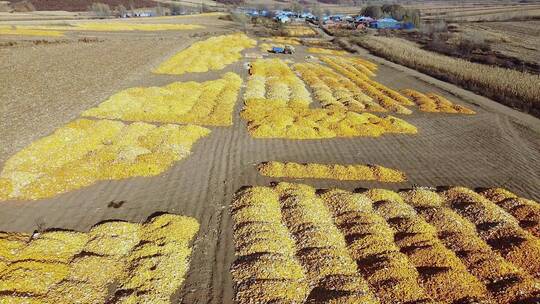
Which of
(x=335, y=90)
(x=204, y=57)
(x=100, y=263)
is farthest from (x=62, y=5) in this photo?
(x=100, y=263)

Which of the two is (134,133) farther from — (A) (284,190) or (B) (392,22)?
(B) (392,22)

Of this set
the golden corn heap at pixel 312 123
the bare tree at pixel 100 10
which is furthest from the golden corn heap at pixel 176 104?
the bare tree at pixel 100 10

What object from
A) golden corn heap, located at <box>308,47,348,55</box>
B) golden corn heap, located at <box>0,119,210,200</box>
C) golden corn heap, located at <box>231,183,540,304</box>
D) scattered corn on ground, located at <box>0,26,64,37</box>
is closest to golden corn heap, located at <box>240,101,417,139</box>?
golden corn heap, located at <box>0,119,210,200</box>

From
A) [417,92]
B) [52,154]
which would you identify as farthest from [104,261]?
[417,92]

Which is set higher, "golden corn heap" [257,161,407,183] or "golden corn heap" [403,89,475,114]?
"golden corn heap" [403,89,475,114]

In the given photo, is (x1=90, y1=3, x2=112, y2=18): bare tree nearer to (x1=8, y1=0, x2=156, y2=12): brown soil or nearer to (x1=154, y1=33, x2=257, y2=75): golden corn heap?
(x1=8, y1=0, x2=156, y2=12): brown soil

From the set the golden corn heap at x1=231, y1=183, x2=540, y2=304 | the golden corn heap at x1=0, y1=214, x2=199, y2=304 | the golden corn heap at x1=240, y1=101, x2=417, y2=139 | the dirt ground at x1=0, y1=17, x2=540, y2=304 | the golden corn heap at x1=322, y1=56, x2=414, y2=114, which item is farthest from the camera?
the golden corn heap at x1=322, y1=56, x2=414, y2=114

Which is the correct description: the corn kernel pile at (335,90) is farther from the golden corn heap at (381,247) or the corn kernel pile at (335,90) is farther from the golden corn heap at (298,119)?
the golden corn heap at (381,247)
